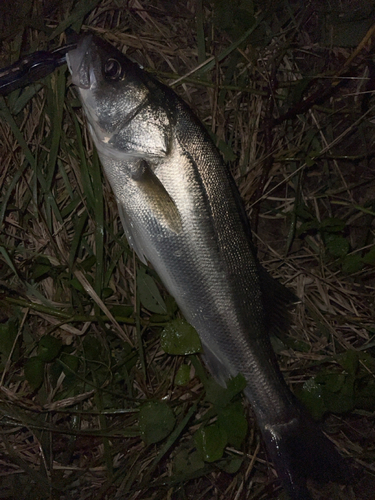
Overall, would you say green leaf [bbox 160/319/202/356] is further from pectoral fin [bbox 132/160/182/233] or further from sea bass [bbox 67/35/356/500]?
pectoral fin [bbox 132/160/182/233]

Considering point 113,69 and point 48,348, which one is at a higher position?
point 113,69

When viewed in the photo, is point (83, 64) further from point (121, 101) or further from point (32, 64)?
point (32, 64)

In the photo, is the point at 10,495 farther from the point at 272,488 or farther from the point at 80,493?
the point at 272,488

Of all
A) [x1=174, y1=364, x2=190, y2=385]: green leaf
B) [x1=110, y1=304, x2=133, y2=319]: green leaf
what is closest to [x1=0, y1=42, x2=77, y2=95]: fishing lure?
[x1=110, y1=304, x2=133, y2=319]: green leaf

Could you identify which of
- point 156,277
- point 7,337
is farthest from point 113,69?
point 7,337

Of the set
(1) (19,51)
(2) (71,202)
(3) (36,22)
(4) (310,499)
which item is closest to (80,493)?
(4) (310,499)

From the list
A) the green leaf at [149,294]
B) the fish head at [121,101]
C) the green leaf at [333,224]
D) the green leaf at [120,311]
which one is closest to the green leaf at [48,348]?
the green leaf at [120,311]
